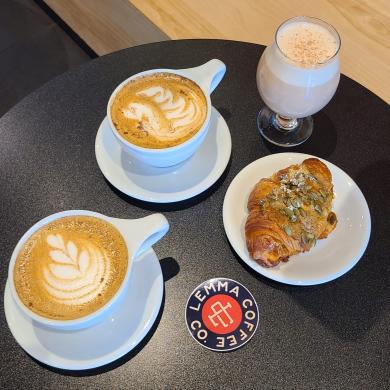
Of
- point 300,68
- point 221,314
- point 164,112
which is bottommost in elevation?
point 221,314

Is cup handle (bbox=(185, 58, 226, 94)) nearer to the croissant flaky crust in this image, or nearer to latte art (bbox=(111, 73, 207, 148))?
latte art (bbox=(111, 73, 207, 148))

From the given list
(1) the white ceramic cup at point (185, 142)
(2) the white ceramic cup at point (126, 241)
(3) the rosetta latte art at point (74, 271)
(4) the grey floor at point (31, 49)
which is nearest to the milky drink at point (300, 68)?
(1) the white ceramic cup at point (185, 142)

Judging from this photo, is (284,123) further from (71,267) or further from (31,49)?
(31,49)

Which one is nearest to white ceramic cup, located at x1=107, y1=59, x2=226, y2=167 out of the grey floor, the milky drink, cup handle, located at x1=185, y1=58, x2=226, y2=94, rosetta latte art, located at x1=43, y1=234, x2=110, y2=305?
cup handle, located at x1=185, y1=58, x2=226, y2=94

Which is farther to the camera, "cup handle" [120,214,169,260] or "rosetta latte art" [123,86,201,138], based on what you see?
"rosetta latte art" [123,86,201,138]

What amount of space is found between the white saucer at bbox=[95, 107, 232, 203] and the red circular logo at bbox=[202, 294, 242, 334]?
0.80 feet

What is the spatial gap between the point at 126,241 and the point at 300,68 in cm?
52

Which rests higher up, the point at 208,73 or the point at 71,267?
the point at 208,73

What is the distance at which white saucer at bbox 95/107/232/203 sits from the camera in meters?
1.14

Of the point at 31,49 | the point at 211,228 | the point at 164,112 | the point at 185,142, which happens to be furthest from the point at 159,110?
the point at 31,49

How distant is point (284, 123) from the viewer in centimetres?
129

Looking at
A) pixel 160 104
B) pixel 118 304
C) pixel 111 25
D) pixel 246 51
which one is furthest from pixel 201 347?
pixel 111 25

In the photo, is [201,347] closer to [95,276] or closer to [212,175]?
[95,276]

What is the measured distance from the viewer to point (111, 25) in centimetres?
213
